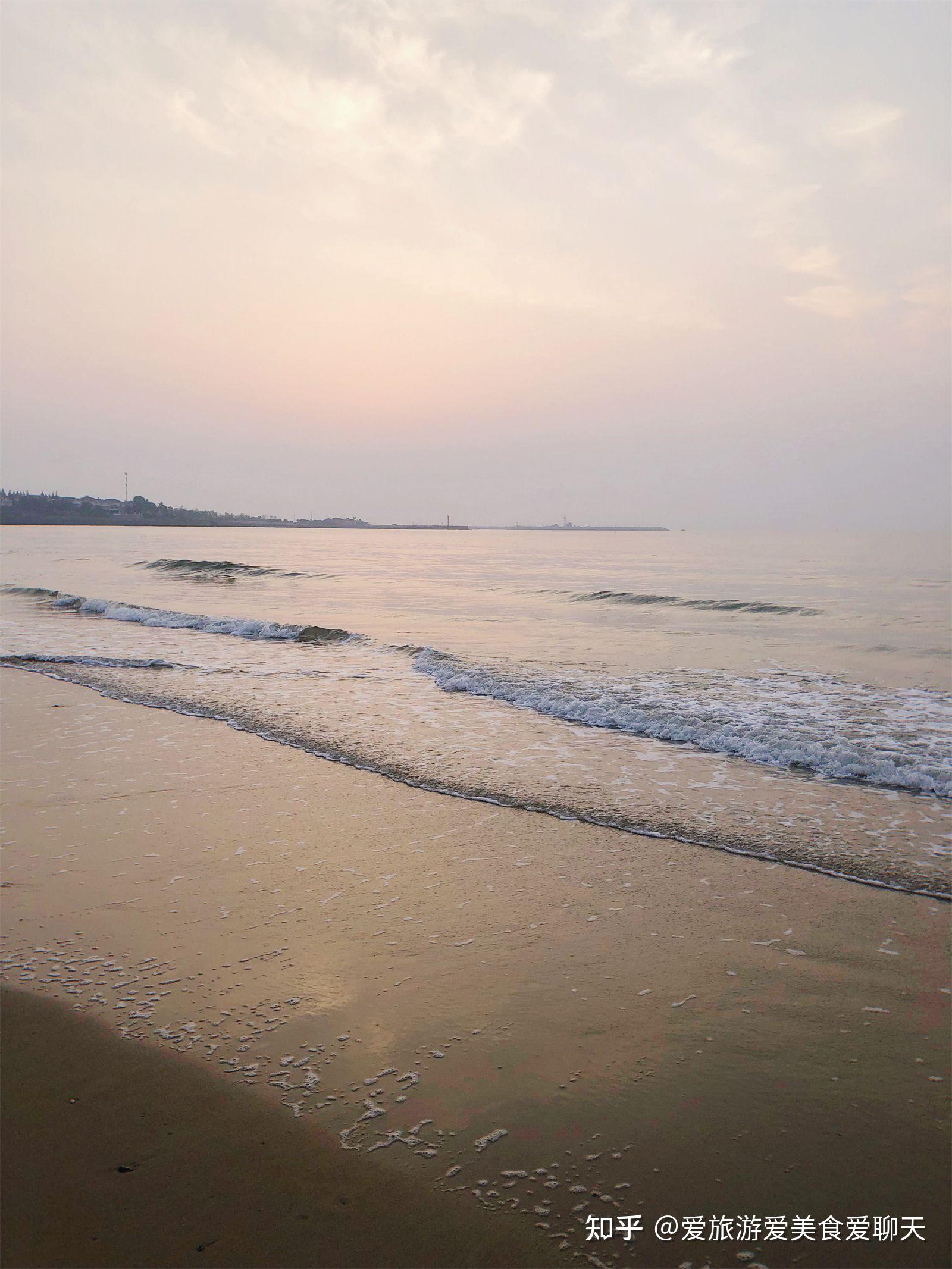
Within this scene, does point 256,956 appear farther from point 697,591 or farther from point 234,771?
point 697,591

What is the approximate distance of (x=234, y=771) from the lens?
26.5 feet

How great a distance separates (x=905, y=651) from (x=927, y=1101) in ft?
52.7

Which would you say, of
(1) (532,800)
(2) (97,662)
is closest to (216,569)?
(2) (97,662)

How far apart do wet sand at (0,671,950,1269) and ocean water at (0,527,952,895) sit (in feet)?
3.86

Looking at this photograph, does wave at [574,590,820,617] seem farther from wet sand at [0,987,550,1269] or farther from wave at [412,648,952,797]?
wet sand at [0,987,550,1269]

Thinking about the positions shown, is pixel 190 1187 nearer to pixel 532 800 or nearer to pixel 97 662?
pixel 532 800

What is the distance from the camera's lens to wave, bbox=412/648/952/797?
8.46m

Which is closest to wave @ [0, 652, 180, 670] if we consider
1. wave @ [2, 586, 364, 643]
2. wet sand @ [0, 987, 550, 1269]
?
wave @ [2, 586, 364, 643]

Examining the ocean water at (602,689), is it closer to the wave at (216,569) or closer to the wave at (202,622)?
the wave at (202,622)

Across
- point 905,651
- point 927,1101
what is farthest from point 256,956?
point 905,651

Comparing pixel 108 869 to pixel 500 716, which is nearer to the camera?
pixel 108 869

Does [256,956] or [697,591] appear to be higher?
[697,591]

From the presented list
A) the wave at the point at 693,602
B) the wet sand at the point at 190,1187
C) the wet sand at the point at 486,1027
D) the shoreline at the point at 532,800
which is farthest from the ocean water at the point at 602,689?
the wet sand at the point at 190,1187

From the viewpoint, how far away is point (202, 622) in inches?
867
